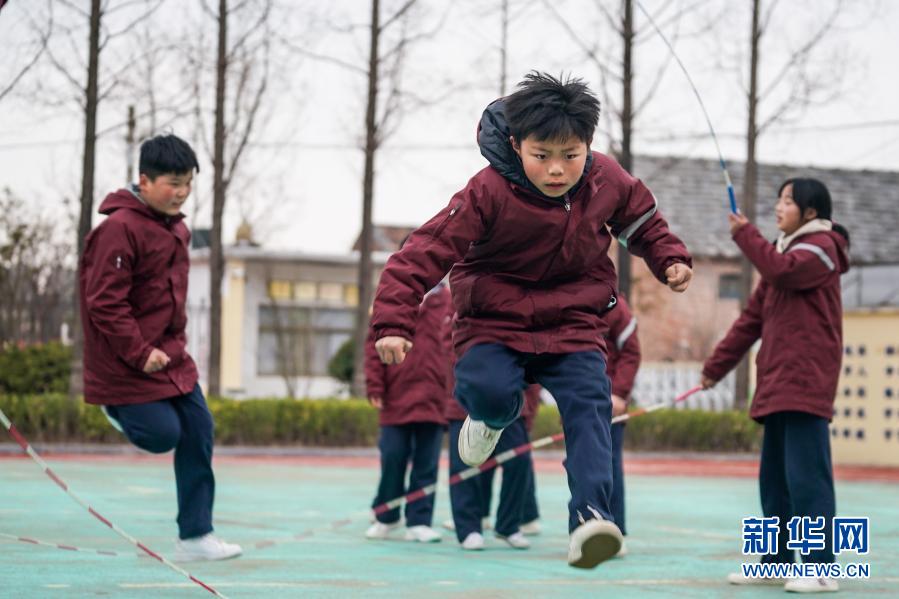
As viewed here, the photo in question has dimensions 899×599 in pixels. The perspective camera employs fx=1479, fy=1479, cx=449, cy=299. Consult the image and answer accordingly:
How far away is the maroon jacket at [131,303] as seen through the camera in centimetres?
698

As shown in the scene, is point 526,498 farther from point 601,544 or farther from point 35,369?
point 35,369

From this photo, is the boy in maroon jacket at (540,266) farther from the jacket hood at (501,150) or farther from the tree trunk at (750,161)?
the tree trunk at (750,161)

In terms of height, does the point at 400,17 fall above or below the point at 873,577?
above

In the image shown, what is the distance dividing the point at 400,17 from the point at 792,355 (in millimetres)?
15511

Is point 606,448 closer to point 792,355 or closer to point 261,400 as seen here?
point 792,355

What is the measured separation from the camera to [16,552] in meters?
7.91

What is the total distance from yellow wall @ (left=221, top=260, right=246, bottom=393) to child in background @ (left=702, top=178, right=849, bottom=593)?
25.7 meters

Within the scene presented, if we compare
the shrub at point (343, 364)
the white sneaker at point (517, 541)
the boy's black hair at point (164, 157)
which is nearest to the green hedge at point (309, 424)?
the shrub at point (343, 364)

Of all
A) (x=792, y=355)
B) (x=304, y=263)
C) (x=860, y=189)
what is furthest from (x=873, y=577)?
(x=860, y=189)

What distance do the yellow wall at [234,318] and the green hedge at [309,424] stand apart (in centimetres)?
1149

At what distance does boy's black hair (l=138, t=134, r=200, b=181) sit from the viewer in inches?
280

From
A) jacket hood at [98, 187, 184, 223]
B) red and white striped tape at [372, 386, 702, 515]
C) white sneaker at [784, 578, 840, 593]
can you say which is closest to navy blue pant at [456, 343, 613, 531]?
white sneaker at [784, 578, 840, 593]

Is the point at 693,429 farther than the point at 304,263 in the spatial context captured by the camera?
No

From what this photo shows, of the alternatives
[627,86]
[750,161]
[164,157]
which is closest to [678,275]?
[164,157]
